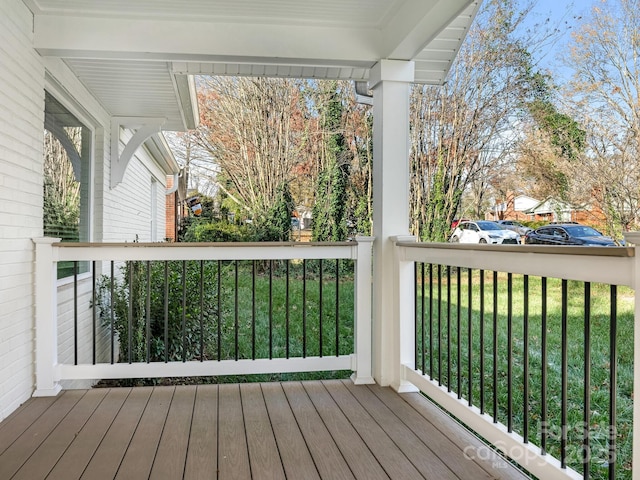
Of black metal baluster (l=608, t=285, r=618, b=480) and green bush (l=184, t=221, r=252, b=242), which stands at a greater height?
green bush (l=184, t=221, r=252, b=242)

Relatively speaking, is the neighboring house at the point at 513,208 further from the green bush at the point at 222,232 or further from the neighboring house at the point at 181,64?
the neighboring house at the point at 181,64

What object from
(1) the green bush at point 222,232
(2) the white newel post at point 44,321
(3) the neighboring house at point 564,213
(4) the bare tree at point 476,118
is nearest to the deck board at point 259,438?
(2) the white newel post at point 44,321

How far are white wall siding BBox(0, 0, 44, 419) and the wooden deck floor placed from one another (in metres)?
0.25

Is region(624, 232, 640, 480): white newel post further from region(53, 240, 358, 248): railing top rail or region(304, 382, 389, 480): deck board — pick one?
region(53, 240, 358, 248): railing top rail

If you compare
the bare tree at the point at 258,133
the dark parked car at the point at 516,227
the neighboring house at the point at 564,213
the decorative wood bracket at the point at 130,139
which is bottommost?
the dark parked car at the point at 516,227

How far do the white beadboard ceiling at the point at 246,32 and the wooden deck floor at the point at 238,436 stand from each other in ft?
7.16

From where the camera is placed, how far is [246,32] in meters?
3.11

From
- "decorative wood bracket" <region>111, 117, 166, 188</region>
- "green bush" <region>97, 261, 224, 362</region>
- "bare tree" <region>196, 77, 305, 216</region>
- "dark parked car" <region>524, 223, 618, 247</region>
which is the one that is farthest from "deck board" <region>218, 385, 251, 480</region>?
"bare tree" <region>196, 77, 305, 216</region>

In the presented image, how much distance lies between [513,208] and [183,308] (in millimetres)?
7155

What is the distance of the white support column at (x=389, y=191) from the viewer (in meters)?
3.20

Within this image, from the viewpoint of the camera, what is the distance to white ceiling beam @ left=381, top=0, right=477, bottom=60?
251cm

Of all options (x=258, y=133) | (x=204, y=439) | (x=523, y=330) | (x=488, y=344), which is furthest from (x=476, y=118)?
(x=204, y=439)

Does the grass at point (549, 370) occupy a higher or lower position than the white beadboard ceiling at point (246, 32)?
lower

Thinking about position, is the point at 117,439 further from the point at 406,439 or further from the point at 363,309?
the point at 363,309
